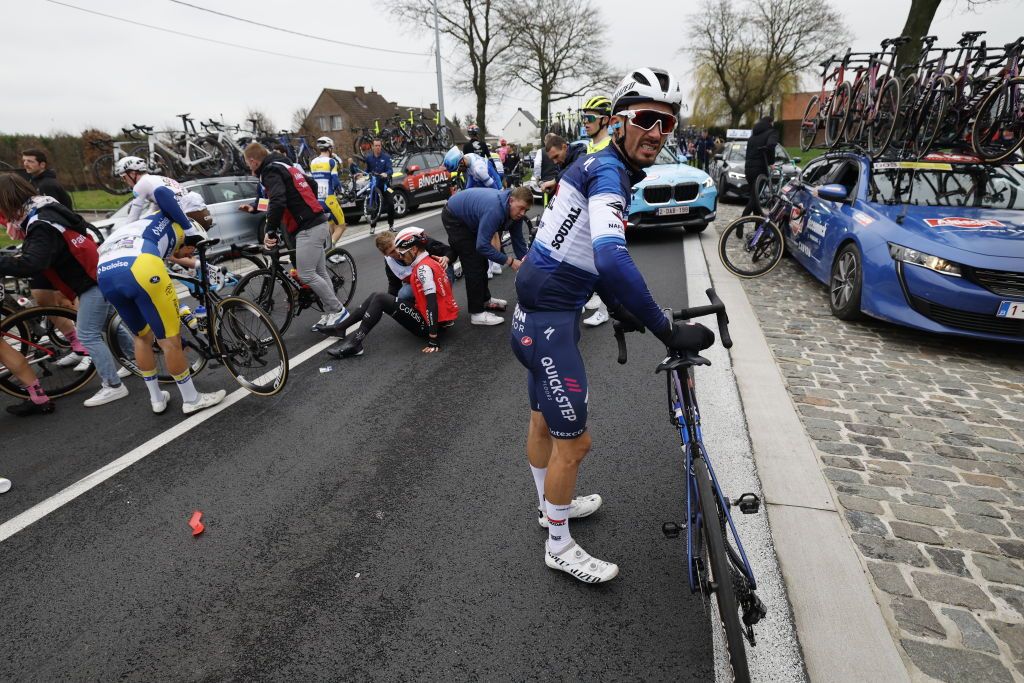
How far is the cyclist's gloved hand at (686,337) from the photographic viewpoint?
6.16ft

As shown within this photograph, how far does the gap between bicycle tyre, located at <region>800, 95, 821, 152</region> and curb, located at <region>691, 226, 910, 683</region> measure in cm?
751

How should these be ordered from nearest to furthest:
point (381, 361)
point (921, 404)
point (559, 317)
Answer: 1. point (559, 317)
2. point (921, 404)
3. point (381, 361)

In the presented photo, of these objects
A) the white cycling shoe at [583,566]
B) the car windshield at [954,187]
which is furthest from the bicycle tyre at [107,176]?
the car windshield at [954,187]

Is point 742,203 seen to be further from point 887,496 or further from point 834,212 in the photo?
point 887,496

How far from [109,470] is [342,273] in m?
4.02

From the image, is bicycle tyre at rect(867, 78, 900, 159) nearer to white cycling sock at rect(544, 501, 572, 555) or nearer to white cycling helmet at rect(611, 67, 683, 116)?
white cycling helmet at rect(611, 67, 683, 116)

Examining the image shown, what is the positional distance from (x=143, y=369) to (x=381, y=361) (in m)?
1.99

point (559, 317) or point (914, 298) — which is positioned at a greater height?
point (559, 317)

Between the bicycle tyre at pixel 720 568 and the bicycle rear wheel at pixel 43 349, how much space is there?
5597mm

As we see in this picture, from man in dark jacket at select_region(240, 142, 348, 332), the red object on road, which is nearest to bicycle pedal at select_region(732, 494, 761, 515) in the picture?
the red object on road

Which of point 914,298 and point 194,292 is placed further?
point 194,292

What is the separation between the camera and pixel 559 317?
7.43ft

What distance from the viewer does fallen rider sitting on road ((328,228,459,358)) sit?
541cm

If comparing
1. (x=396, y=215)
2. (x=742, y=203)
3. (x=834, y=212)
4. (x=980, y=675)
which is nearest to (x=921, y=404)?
(x=980, y=675)
